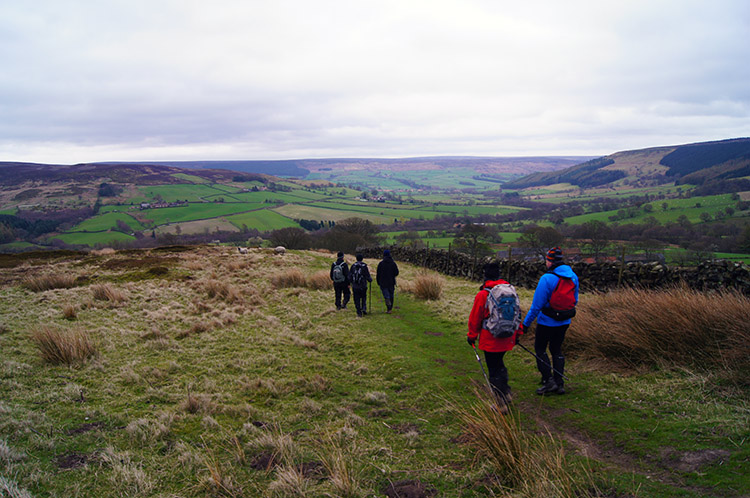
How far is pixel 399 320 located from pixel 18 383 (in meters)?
8.41

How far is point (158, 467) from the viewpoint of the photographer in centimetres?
415

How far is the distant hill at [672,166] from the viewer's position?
108 metres

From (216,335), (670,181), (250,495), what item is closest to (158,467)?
(250,495)

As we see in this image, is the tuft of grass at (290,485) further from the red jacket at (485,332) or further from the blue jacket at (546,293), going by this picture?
the blue jacket at (546,293)

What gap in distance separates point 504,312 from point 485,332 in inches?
16.4

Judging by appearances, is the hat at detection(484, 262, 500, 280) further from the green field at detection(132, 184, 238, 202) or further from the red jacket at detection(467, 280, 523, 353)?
the green field at detection(132, 184, 238, 202)

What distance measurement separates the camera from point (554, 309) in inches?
206

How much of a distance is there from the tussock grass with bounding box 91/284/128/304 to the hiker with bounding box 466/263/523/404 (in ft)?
42.5

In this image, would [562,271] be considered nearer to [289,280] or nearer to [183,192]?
[289,280]

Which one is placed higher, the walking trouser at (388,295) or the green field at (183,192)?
the green field at (183,192)

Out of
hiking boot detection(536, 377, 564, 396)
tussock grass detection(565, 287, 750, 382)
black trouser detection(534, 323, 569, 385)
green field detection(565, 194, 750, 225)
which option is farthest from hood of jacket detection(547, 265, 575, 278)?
green field detection(565, 194, 750, 225)

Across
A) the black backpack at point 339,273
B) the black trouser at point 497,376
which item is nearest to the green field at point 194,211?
the black backpack at point 339,273

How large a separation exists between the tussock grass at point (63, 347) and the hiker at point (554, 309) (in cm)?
837

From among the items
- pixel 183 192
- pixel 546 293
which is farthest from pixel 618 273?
pixel 183 192
